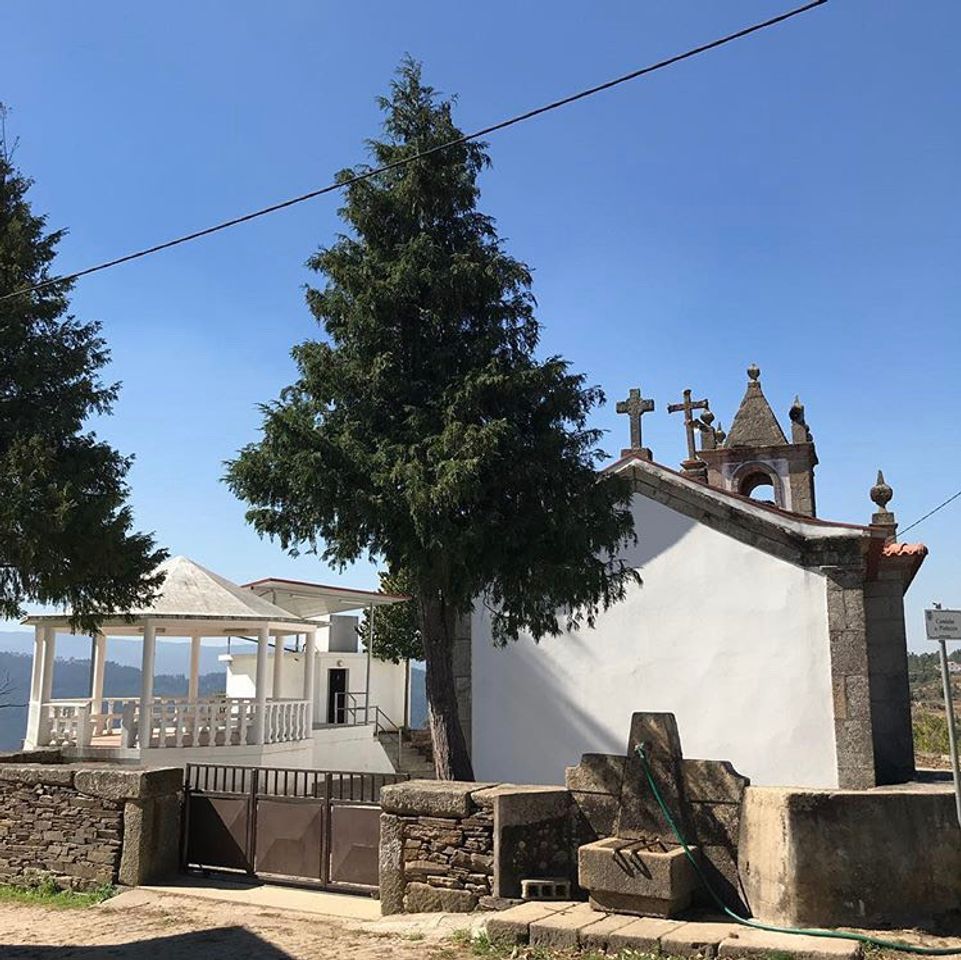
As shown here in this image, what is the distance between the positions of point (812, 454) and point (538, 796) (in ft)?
45.5

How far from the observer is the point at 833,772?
12422 mm

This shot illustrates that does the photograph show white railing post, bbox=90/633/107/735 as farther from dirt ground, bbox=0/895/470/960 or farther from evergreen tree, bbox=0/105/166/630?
dirt ground, bbox=0/895/470/960

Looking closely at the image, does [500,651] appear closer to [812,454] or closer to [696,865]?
[696,865]

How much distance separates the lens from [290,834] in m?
10.5

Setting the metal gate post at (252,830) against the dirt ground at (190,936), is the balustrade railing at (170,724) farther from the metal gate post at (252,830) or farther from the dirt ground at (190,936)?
the dirt ground at (190,936)

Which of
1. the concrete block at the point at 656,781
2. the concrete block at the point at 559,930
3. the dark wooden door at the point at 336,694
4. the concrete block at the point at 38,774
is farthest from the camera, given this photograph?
the dark wooden door at the point at 336,694

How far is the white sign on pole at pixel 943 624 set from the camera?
296 inches

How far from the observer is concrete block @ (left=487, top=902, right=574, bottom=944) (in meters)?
7.53

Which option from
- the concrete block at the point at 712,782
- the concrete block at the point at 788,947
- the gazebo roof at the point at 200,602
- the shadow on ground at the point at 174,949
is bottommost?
the shadow on ground at the point at 174,949

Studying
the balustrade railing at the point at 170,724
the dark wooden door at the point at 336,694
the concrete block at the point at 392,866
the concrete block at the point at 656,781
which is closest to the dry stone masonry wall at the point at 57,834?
the concrete block at the point at 392,866

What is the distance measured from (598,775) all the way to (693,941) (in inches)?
76.9

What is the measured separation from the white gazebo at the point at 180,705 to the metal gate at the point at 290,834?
6389mm

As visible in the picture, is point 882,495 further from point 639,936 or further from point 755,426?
point 639,936

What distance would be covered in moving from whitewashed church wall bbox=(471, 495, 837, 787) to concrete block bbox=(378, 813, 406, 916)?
Result: 4762 mm
